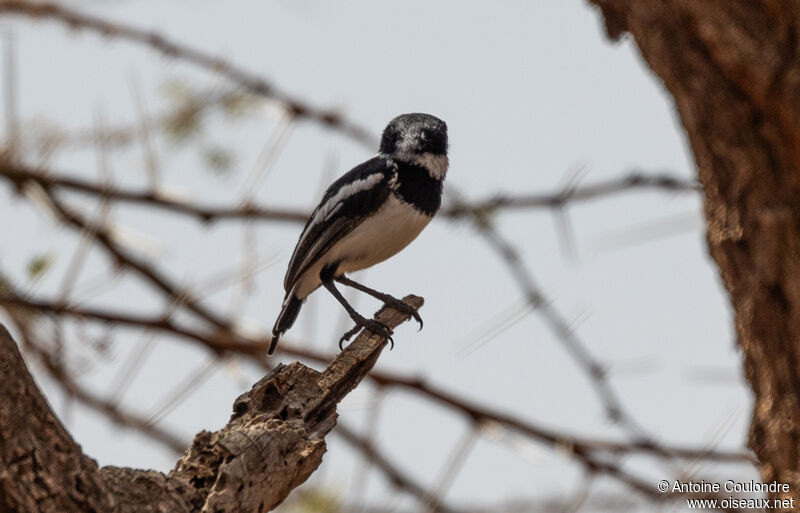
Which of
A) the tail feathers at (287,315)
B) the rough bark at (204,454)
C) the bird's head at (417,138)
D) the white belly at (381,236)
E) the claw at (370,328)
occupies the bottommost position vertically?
the rough bark at (204,454)

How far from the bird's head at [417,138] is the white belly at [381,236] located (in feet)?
0.96

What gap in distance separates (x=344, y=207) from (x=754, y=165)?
2.37 metres

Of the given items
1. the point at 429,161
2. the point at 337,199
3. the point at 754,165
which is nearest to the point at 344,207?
the point at 337,199

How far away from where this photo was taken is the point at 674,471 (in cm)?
502

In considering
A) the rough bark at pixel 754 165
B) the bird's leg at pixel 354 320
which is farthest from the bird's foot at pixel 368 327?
the rough bark at pixel 754 165

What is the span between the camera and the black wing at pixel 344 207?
5.80 m

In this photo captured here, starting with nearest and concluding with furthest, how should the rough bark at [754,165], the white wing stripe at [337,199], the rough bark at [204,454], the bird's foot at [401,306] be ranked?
the rough bark at [204,454]
the rough bark at [754,165]
the bird's foot at [401,306]
the white wing stripe at [337,199]

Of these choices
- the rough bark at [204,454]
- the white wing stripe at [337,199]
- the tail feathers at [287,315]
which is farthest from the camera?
the tail feathers at [287,315]

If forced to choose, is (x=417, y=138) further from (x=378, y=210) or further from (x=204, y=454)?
(x=204, y=454)

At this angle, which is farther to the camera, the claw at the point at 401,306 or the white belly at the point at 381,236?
the white belly at the point at 381,236

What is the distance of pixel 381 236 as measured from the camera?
571 centimetres

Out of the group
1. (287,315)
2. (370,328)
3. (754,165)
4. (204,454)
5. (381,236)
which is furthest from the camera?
(287,315)

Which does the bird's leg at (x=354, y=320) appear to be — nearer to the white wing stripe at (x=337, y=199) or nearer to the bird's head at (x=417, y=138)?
the white wing stripe at (x=337, y=199)

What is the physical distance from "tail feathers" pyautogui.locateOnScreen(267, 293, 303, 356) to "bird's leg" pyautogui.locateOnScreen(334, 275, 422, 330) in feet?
0.98
